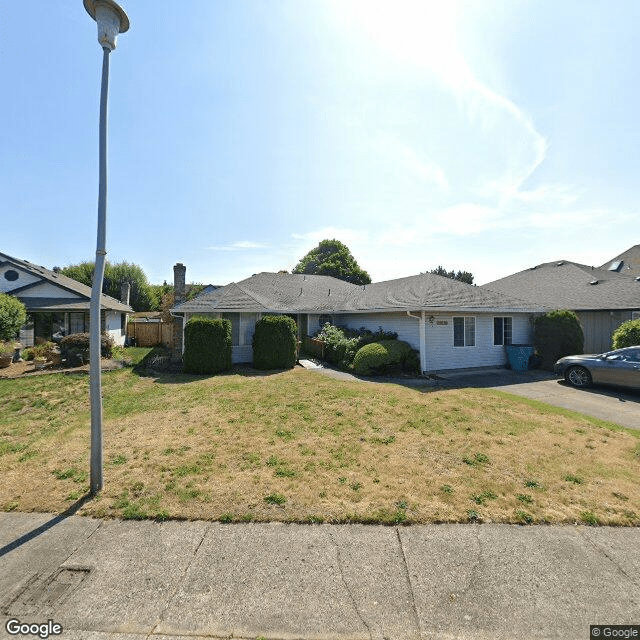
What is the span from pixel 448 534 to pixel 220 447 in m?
4.15

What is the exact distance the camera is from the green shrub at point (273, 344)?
47.6 feet

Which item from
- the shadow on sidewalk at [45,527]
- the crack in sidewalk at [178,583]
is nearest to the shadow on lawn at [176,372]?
the shadow on sidewalk at [45,527]

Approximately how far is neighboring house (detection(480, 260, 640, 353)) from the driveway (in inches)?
250

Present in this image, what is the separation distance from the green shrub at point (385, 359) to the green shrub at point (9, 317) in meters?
14.7

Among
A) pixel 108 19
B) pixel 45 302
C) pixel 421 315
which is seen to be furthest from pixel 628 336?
pixel 45 302

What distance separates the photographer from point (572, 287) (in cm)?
2045

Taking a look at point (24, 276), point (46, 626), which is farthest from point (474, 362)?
point (24, 276)

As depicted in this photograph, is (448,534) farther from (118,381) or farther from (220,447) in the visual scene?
(118,381)

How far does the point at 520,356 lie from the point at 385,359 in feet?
21.4

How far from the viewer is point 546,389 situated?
37.0 ft

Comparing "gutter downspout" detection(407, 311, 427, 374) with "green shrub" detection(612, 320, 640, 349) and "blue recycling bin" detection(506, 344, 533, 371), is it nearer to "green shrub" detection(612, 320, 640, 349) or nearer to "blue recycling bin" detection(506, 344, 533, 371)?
"blue recycling bin" detection(506, 344, 533, 371)

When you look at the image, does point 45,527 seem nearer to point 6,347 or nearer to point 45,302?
point 6,347

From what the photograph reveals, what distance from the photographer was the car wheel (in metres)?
Answer: 11.4

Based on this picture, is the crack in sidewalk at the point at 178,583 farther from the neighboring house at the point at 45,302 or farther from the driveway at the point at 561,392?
the neighboring house at the point at 45,302
